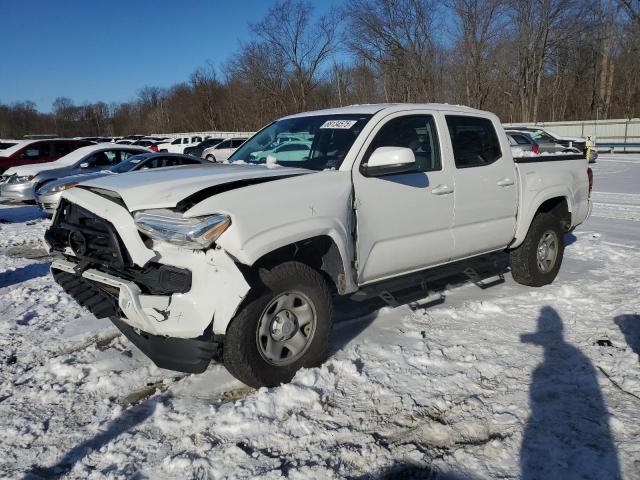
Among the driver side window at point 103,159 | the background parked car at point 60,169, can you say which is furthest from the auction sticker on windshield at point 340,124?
the driver side window at point 103,159

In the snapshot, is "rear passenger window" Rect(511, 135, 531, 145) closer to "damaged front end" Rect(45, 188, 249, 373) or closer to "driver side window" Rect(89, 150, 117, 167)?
"driver side window" Rect(89, 150, 117, 167)

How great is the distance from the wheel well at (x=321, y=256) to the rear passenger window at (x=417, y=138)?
102 centimetres

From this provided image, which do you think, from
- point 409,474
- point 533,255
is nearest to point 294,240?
point 409,474

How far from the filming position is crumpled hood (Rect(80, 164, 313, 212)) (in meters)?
3.37

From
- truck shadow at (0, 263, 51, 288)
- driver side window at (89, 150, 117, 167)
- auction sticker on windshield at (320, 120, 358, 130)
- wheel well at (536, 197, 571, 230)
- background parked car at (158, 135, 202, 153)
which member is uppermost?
background parked car at (158, 135, 202, 153)

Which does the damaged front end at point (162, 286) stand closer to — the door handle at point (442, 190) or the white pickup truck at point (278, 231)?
the white pickup truck at point (278, 231)

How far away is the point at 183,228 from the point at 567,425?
Result: 8.45ft

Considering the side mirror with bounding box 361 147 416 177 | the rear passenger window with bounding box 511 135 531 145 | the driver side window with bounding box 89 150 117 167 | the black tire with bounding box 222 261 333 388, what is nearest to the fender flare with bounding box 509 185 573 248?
the side mirror with bounding box 361 147 416 177

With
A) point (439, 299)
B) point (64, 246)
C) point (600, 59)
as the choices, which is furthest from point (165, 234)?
point (600, 59)

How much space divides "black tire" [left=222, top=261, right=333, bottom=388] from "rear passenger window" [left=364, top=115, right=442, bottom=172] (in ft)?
4.48

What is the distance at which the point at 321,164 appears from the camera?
4.20 meters

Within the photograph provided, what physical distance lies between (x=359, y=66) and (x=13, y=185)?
33.7 meters

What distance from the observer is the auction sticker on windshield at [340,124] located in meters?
4.46

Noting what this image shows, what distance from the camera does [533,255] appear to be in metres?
5.89
